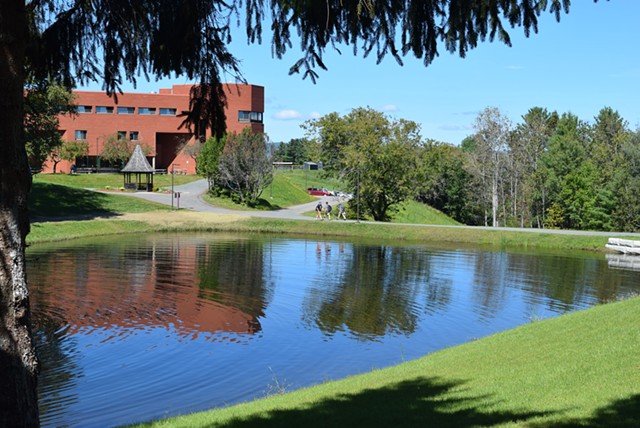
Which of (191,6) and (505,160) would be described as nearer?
(191,6)

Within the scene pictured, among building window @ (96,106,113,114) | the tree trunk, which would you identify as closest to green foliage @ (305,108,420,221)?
building window @ (96,106,113,114)

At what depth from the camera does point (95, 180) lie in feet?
234

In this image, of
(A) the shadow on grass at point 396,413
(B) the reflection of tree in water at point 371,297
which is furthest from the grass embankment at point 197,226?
(A) the shadow on grass at point 396,413

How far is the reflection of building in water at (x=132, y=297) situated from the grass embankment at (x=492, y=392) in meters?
7.59

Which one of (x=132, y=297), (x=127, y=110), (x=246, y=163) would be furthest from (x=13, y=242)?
(x=127, y=110)

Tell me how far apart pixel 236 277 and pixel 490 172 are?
48278 millimetres

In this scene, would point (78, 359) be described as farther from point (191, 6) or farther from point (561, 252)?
point (561, 252)

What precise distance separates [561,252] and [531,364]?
105ft

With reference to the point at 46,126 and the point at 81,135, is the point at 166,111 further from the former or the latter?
the point at 46,126

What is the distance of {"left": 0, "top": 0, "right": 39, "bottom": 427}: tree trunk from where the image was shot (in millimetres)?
6438

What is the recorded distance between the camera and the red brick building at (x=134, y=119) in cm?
8200

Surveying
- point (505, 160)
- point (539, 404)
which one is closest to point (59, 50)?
point (539, 404)

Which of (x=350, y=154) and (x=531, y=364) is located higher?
(x=350, y=154)

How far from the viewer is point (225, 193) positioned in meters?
67.1
